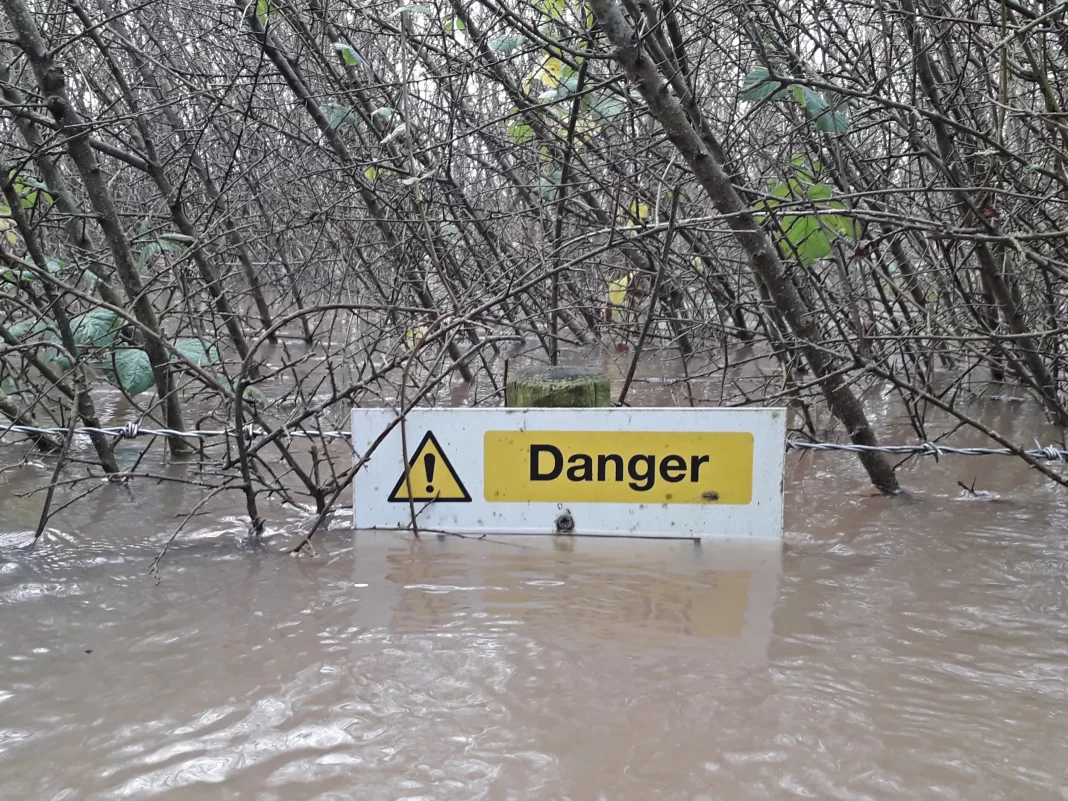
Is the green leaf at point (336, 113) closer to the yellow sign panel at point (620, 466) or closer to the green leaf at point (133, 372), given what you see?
the green leaf at point (133, 372)

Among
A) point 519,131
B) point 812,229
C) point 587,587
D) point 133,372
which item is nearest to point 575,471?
point 587,587

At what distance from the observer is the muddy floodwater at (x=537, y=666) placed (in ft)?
6.09

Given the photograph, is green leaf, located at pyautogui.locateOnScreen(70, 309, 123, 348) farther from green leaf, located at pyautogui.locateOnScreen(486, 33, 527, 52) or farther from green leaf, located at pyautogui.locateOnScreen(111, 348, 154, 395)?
green leaf, located at pyautogui.locateOnScreen(486, 33, 527, 52)

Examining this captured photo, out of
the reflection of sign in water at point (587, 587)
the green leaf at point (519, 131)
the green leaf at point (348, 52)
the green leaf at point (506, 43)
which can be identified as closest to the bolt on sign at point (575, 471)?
the reflection of sign in water at point (587, 587)

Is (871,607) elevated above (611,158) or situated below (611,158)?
below

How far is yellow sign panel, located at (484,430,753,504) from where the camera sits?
2750mm

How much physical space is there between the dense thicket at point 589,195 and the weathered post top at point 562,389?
194 millimetres

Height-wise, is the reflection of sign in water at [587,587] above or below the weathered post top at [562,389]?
below

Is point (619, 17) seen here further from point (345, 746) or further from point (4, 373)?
point (4, 373)

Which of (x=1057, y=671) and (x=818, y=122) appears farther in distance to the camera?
(x=818, y=122)

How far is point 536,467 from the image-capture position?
2.80 m

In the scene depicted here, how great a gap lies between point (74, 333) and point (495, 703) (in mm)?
2540

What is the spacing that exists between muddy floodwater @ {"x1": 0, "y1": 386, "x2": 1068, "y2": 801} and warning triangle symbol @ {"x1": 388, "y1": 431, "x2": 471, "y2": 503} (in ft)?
0.75

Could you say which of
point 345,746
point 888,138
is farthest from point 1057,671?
point 888,138
